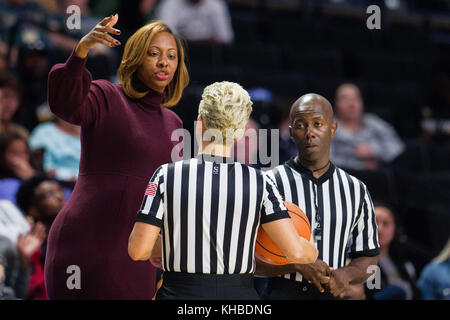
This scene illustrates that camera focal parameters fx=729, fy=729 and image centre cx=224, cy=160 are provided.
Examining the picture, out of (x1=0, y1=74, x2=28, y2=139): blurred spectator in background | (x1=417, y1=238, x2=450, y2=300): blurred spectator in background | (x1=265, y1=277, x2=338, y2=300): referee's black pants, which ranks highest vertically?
(x1=0, y1=74, x2=28, y2=139): blurred spectator in background

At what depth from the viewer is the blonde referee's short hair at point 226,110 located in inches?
100.0

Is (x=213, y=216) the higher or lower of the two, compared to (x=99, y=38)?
lower

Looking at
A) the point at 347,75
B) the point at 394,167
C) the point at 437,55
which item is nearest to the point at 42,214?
the point at 394,167

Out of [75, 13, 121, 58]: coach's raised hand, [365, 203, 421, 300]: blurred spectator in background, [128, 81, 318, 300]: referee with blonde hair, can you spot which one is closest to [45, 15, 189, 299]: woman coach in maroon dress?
[75, 13, 121, 58]: coach's raised hand

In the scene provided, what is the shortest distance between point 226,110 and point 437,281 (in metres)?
2.81

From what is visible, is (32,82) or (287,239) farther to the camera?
(32,82)

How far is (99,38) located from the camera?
258 cm

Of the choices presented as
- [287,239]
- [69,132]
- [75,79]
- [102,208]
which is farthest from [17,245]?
[287,239]

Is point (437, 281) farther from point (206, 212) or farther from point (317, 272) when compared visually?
point (206, 212)

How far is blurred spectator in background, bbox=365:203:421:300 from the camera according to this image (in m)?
4.60

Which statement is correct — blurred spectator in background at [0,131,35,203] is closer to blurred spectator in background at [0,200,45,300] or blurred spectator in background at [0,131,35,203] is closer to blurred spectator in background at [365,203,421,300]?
blurred spectator in background at [0,200,45,300]

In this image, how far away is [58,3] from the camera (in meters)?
7.48
